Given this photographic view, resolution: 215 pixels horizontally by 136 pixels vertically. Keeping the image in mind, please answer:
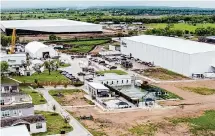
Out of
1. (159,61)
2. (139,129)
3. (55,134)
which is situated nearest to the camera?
(55,134)

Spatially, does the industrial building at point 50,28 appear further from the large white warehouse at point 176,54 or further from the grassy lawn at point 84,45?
the large white warehouse at point 176,54

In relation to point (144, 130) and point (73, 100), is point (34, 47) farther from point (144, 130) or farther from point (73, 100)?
point (144, 130)

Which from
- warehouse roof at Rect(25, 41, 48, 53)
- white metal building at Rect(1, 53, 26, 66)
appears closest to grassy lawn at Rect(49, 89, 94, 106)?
white metal building at Rect(1, 53, 26, 66)

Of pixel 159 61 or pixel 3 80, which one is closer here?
pixel 3 80

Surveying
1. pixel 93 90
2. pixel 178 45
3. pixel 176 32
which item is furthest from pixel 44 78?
pixel 176 32

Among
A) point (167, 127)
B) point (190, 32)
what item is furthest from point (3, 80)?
point (190, 32)

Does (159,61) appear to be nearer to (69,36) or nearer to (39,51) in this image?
(39,51)

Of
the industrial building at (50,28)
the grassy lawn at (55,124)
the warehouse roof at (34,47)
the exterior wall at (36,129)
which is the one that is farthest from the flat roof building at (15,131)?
the industrial building at (50,28)
